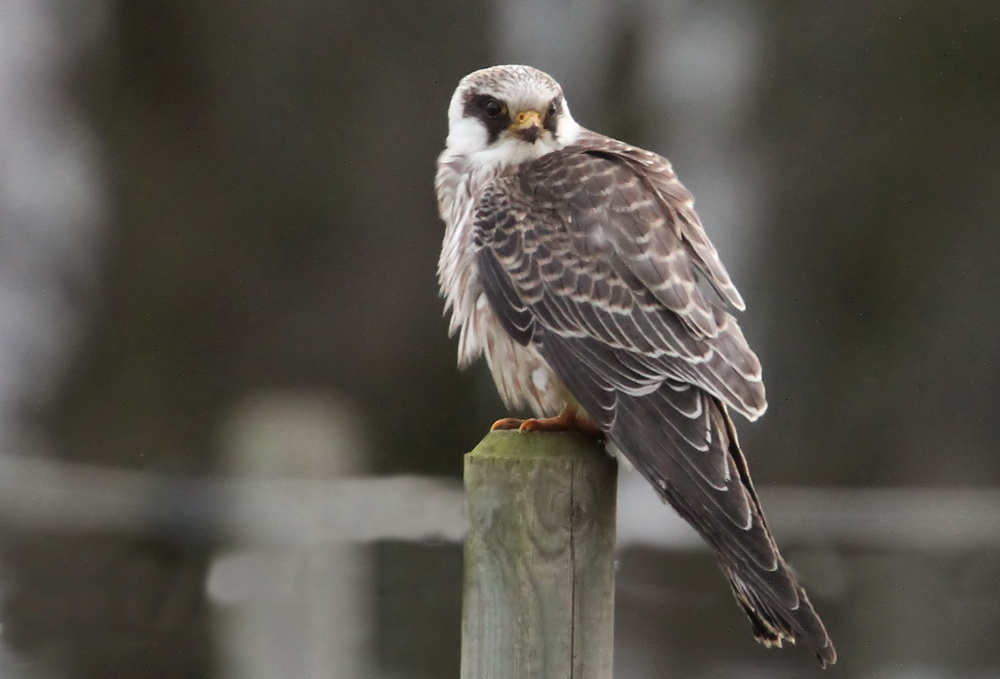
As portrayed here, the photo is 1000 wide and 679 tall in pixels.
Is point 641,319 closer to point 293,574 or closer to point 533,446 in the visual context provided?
point 533,446

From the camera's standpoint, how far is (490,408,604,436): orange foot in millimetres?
1955

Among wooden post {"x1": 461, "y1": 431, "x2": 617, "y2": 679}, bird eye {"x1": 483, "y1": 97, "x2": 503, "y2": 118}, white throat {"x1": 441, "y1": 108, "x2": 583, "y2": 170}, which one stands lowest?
wooden post {"x1": 461, "y1": 431, "x2": 617, "y2": 679}

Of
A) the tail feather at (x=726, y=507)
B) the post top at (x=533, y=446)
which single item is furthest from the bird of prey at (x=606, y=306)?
the post top at (x=533, y=446)

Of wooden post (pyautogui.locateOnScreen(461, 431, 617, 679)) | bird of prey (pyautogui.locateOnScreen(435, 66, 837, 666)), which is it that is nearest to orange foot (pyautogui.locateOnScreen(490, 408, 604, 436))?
bird of prey (pyautogui.locateOnScreen(435, 66, 837, 666))

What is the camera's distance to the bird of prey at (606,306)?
1745 mm

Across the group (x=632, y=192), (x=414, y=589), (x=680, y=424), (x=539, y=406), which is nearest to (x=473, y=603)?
(x=680, y=424)

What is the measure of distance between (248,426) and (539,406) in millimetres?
2030

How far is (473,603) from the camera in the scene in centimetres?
156

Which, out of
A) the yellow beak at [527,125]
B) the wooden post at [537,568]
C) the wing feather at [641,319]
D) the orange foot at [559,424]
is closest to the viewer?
the wooden post at [537,568]

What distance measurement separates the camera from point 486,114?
238 cm

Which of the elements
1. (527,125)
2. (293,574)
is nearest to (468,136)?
(527,125)

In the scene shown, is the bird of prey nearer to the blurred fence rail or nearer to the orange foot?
the orange foot

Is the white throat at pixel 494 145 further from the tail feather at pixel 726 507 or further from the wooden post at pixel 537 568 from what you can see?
the wooden post at pixel 537 568

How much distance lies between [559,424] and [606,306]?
253 mm
